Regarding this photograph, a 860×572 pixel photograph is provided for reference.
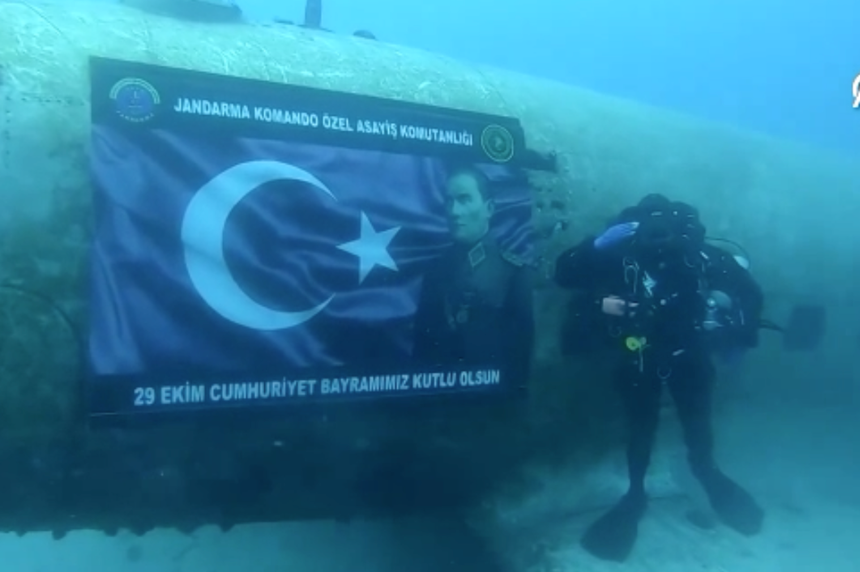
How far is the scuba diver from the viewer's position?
4402mm

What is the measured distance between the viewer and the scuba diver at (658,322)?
4402 mm

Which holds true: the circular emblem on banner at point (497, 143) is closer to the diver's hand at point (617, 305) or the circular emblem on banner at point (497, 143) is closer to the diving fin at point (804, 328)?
the diver's hand at point (617, 305)

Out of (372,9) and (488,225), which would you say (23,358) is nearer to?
(488,225)

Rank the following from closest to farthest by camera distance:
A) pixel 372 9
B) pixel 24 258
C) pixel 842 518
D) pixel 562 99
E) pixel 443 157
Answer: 1. pixel 24 258
2. pixel 443 157
3. pixel 562 99
4. pixel 842 518
5. pixel 372 9

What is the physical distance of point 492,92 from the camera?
4.37 meters

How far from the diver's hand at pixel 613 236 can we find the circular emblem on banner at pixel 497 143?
641 mm

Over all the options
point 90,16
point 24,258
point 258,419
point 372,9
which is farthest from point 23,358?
point 372,9

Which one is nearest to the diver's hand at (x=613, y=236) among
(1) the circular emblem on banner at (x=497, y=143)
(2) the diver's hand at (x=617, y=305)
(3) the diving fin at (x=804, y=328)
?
(2) the diver's hand at (x=617, y=305)

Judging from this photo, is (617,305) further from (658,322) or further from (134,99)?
(134,99)

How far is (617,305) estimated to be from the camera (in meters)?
4.36

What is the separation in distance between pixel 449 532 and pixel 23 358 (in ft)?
7.73

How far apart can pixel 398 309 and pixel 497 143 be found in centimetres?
98

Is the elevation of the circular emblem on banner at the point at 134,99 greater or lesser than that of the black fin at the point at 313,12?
lesser

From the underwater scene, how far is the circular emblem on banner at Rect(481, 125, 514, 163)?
0.05ft
